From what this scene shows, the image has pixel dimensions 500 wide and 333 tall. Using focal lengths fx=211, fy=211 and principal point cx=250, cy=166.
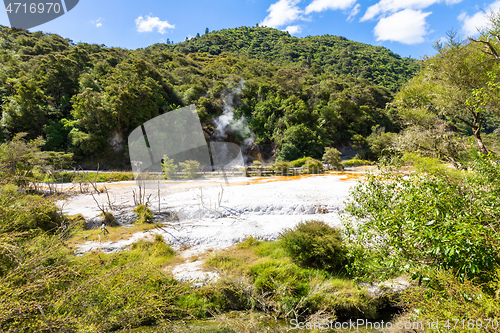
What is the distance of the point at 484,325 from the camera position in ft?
7.64

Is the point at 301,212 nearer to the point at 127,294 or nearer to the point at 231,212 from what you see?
the point at 231,212

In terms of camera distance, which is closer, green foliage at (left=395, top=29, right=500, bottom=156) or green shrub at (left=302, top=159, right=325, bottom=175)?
green foliage at (left=395, top=29, right=500, bottom=156)

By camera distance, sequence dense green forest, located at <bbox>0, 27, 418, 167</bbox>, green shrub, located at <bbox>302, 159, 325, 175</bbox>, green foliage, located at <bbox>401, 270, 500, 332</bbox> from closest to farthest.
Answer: green foliage, located at <bbox>401, 270, 500, 332</bbox>, green shrub, located at <bbox>302, 159, 325, 175</bbox>, dense green forest, located at <bbox>0, 27, 418, 167</bbox>

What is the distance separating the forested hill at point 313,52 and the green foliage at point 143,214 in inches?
2510

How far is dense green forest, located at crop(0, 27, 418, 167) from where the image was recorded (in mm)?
27703

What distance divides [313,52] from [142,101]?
83.0m

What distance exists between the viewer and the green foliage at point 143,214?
11.2 metres

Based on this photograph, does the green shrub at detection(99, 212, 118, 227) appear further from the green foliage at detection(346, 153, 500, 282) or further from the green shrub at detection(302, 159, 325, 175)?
the green shrub at detection(302, 159, 325, 175)

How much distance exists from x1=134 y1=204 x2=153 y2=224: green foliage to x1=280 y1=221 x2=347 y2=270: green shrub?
7.57m

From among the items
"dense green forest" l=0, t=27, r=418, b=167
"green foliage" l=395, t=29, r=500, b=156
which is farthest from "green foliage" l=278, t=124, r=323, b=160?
"green foliage" l=395, t=29, r=500, b=156

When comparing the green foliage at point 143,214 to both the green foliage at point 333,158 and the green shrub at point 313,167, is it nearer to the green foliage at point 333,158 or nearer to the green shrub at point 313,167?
the green shrub at point 313,167

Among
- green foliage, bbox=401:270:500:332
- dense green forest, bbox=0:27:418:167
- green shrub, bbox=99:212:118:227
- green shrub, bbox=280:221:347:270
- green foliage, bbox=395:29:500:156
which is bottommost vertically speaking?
green shrub, bbox=280:221:347:270

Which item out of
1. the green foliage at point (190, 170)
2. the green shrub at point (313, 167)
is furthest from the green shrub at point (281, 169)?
the green foliage at point (190, 170)

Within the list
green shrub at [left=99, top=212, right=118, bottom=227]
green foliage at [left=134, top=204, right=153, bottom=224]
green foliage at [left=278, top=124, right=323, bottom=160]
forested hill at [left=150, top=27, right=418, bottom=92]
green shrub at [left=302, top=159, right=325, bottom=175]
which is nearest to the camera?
green shrub at [left=99, top=212, right=118, bottom=227]
